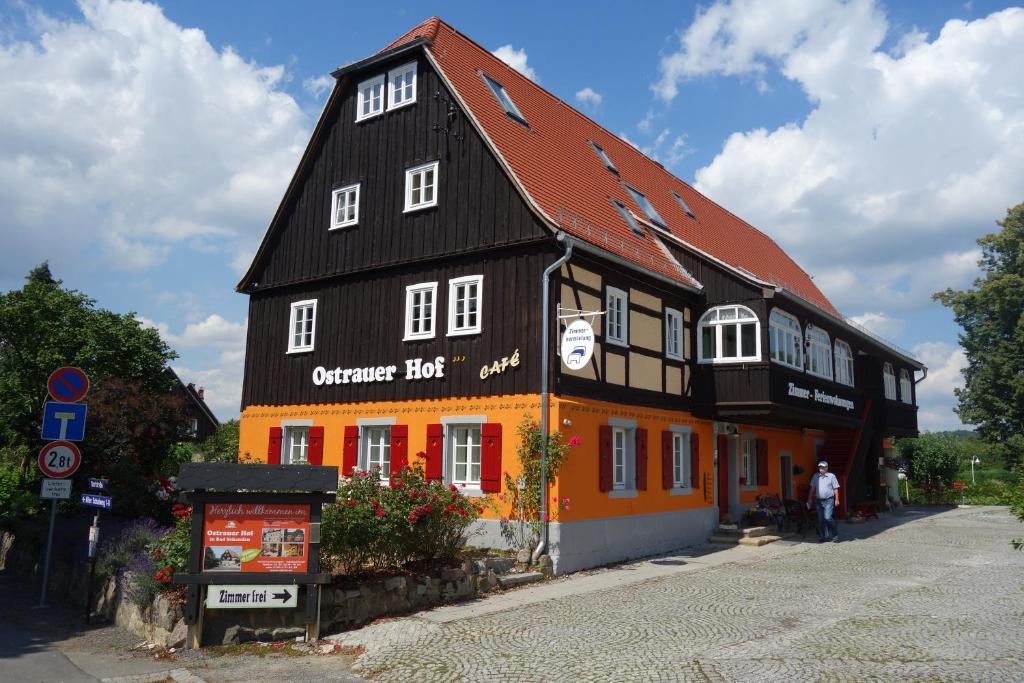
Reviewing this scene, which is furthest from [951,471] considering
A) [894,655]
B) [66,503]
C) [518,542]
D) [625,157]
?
[66,503]

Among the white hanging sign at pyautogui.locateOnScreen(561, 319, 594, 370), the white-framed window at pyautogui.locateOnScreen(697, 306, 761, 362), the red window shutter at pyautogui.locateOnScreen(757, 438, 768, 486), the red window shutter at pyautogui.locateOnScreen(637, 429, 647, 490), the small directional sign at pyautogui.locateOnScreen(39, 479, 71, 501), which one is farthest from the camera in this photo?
the red window shutter at pyautogui.locateOnScreen(757, 438, 768, 486)

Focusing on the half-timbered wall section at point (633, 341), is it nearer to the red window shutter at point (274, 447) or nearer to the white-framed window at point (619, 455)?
the white-framed window at point (619, 455)

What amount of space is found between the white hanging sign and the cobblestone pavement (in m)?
3.73

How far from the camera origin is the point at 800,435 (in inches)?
988

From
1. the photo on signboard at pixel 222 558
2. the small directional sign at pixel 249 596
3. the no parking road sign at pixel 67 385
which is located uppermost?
the no parking road sign at pixel 67 385

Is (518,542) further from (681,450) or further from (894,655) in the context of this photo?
(894,655)

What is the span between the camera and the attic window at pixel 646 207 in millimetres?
20312

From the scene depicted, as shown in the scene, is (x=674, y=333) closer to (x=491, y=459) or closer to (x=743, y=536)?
(x=743, y=536)

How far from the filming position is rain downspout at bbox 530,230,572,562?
13.6 metres

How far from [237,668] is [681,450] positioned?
11755mm

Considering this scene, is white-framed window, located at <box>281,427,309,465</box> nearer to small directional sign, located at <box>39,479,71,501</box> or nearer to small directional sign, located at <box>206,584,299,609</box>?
small directional sign, located at <box>39,479,71,501</box>

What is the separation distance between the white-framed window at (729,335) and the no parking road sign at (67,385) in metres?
12.3

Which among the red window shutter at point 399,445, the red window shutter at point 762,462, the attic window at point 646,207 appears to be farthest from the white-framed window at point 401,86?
the red window shutter at point 762,462

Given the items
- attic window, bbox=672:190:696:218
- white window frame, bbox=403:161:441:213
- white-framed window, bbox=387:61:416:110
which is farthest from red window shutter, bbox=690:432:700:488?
white-framed window, bbox=387:61:416:110
